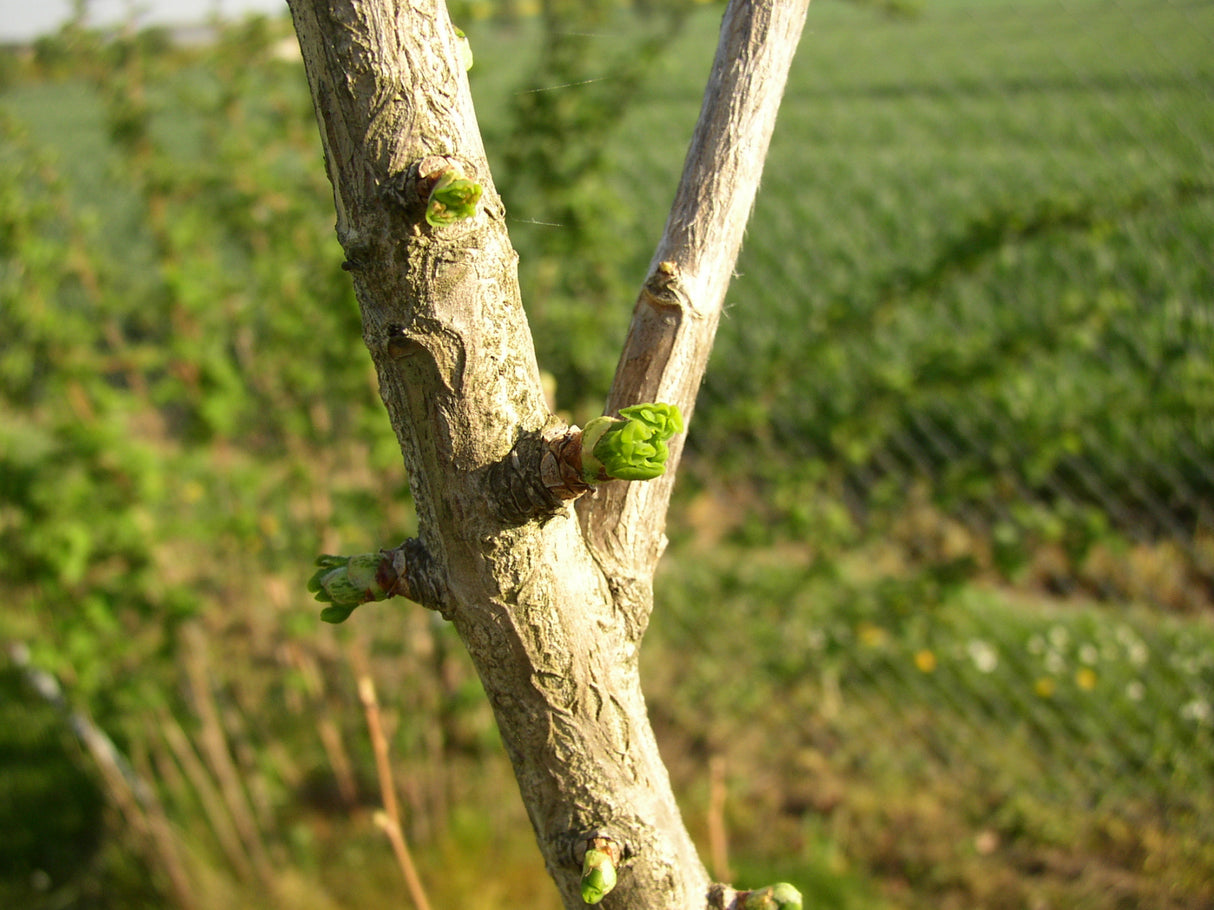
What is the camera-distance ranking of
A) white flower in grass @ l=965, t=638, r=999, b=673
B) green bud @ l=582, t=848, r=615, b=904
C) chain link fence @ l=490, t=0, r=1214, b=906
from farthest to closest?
white flower in grass @ l=965, t=638, r=999, b=673, chain link fence @ l=490, t=0, r=1214, b=906, green bud @ l=582, t=848, r=615, b=904

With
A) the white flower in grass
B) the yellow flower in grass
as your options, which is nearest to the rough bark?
the yellow flower in grass

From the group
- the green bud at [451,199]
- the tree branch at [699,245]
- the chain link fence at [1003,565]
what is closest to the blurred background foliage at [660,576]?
the chain link fence at [1003,565]

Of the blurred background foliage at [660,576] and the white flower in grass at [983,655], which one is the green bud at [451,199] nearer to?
the blurred background foliage at [660,576]

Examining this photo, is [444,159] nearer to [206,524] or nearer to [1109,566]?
[206,524]

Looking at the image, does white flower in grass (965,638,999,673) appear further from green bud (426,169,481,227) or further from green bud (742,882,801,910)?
green bud (426,169,481,227)

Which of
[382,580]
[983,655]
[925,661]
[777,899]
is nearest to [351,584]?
[382,580]

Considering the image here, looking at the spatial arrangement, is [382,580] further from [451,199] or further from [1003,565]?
[1003,565]

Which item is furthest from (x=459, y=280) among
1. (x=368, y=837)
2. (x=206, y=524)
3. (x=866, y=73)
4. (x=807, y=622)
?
(x=866, y=73)
